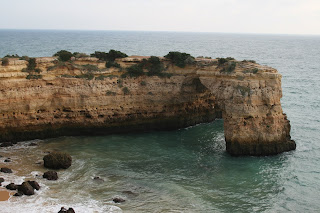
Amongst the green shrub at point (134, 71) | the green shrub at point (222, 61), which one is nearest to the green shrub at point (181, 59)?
the green shrub at point (222, 61)

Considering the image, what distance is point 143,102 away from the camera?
33875 millimetres

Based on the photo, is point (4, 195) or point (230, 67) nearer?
point (4, 195)

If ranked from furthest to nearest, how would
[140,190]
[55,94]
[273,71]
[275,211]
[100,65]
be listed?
[100,65] < [55,94] < [273,71] < [140,190] < [275,211]

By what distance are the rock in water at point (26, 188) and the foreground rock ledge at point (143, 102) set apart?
415 inches

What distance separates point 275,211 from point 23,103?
22609 millimetres

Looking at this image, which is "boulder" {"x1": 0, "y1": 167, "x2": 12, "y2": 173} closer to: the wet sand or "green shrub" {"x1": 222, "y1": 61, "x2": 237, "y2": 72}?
the wet sand

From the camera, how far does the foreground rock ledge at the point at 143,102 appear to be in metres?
28.5

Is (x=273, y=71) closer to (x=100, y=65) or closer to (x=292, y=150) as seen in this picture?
(x=292, y=150)

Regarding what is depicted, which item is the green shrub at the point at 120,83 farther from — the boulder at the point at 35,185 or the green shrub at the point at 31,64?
the boulder at the point at 35,185

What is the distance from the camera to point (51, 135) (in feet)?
103

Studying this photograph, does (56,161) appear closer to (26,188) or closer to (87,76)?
(26,188)

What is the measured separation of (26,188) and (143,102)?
1590cm

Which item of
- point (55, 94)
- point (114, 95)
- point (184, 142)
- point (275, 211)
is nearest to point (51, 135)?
point (55, 94)

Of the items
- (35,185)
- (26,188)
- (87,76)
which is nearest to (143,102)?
(87,76)
